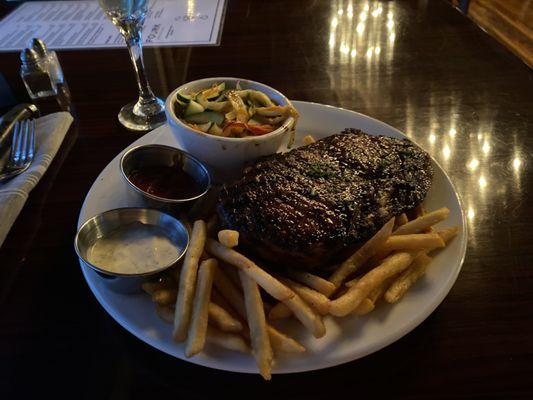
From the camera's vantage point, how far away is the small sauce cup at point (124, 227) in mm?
1524

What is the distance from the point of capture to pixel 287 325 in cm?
154

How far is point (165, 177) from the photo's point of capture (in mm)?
2115

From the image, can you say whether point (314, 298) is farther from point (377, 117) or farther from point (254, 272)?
point (377, 117)

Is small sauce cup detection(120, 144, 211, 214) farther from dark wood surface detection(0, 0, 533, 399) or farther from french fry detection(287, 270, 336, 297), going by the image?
french fry detection(287, 270, 336, 297)

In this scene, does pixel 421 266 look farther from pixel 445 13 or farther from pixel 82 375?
pixel 445 13

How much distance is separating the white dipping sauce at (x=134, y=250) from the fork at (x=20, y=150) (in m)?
0.88

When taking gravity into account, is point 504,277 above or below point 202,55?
below

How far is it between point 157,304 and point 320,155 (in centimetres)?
97

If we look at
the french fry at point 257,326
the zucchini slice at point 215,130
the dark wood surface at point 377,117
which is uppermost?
the zucchini slice at point 215,130

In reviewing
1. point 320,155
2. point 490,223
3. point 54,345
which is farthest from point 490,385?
point 54,345

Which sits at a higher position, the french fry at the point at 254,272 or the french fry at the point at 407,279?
the french fry at the point at 254,272

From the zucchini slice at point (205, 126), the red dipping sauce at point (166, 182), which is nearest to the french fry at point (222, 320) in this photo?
the red dipping sauce at point (166, 182)

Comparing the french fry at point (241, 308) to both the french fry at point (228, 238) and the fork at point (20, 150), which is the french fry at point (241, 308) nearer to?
the french fry at point (228, 238)

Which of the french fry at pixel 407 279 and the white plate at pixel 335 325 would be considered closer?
the white plate at pixel 335 325
